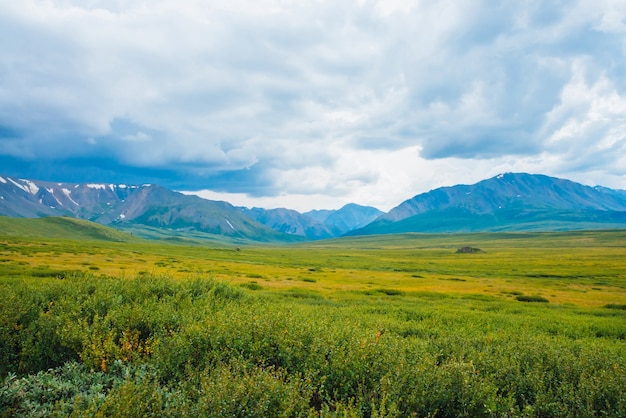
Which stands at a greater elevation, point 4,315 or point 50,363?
point 4,315

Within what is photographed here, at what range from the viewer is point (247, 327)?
11156mm

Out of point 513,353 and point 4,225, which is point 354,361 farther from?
point 4,225

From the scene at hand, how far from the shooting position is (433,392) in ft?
26.3

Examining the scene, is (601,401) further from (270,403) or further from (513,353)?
(270,403)

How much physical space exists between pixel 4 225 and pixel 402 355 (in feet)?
801

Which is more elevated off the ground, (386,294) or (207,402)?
(207,402)

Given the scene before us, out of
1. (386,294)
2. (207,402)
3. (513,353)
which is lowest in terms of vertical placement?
(386,294)

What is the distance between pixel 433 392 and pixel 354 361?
6.70 feet

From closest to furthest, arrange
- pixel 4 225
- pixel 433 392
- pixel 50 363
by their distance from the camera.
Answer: pixel 433 392, pixel 50 363, pixel 4 225

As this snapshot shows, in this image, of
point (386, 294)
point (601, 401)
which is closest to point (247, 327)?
point (601, 401)

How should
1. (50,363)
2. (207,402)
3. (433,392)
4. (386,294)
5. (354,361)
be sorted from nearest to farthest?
(207,402) → (433,392) → (354,361) → (50,363) → (386,294)

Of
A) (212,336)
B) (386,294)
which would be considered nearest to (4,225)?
(386,294)

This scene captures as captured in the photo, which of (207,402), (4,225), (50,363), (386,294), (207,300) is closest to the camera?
(207,402)

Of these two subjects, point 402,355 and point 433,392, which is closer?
point 433,392
